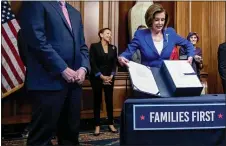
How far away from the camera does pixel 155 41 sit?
85.2 inches

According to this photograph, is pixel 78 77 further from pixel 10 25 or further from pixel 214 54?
pixel 214 54

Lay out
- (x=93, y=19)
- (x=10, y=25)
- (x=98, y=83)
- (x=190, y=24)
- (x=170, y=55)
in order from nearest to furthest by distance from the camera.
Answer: (x=170, y=55) < (x=10, y=25) < (x=98, y=83) < (x=93, y=19) < (x=190, y=24)

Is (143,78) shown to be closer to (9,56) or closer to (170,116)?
(170,116)

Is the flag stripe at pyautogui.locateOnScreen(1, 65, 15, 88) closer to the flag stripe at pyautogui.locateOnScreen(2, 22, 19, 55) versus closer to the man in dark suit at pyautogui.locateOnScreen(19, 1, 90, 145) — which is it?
the flag stripe at pyautogui.locateOnScreen(2, 22, 19, 55)

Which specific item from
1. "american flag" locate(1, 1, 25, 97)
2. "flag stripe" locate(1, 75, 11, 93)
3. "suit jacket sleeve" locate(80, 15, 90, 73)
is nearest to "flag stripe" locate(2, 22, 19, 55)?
"american flag" locate(1, 1, 25, 97)

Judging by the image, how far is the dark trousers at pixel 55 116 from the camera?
5.82 feet

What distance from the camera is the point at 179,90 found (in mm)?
1867

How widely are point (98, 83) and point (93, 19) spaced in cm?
125

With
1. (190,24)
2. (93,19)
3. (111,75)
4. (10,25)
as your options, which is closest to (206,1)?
(190,24)

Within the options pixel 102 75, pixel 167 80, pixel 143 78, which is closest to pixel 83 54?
pixel 143 78

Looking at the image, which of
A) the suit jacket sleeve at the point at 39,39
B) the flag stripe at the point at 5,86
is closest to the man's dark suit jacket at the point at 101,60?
the flag stripe at the point at 5,86

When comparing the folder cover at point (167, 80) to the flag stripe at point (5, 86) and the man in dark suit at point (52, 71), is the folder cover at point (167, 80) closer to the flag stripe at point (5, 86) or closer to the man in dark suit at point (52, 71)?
the man in dark suit at point (52, 71)

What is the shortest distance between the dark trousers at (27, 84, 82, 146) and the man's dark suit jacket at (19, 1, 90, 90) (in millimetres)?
58

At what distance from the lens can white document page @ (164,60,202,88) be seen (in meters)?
1.88
